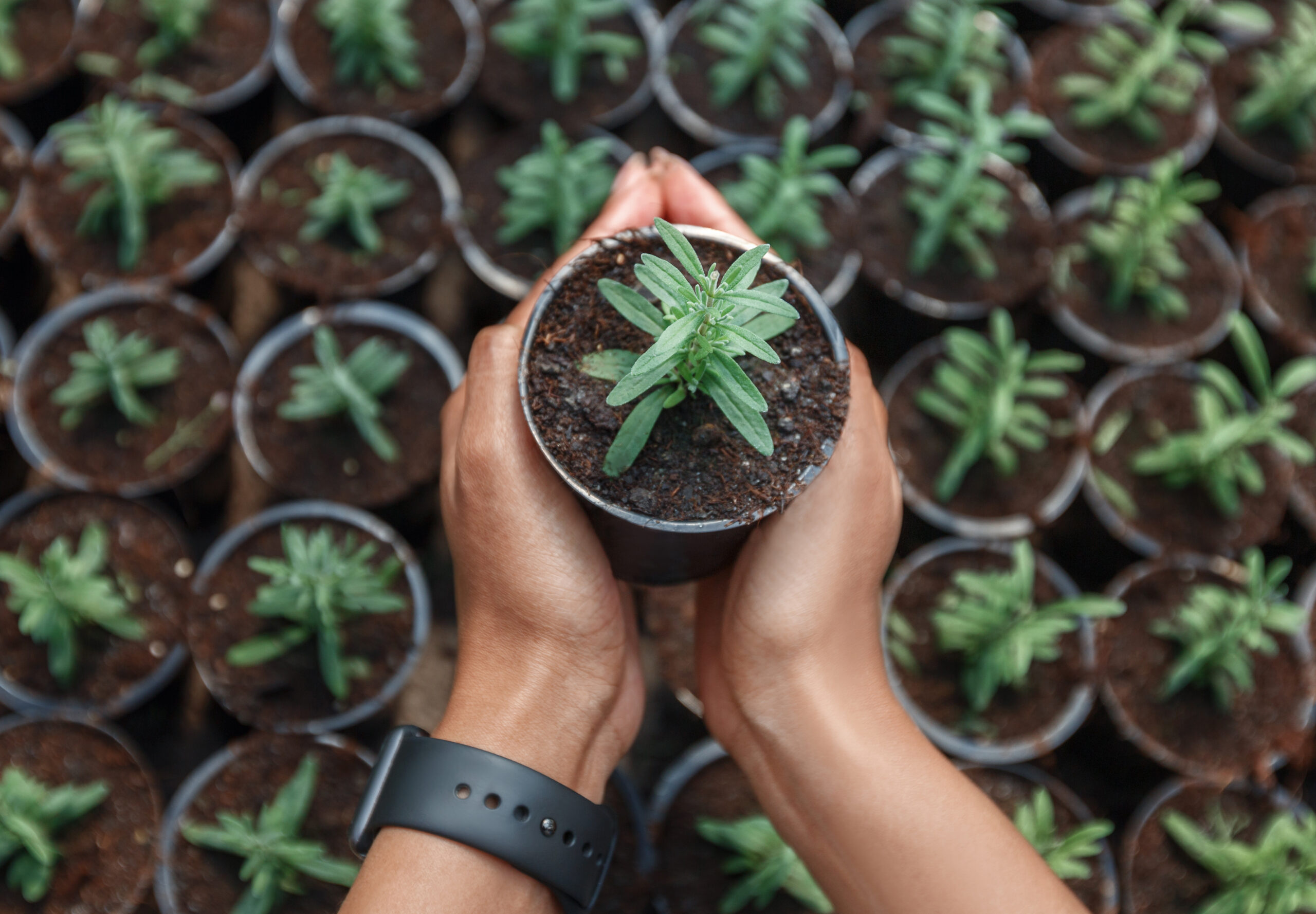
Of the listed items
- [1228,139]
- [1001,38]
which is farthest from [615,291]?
[1228,139]

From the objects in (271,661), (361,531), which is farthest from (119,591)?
(361,531)

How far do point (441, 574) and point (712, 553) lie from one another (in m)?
1.17

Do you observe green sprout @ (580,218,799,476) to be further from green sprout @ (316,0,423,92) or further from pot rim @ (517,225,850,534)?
green sprout @ (316,0,423,92)

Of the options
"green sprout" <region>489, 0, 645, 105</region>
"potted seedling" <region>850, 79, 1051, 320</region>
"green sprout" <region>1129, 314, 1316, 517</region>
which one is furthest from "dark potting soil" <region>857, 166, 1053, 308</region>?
"green sprout" <region>489, 0, 645, 105</region>

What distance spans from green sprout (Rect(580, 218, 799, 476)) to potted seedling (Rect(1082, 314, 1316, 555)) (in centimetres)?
147

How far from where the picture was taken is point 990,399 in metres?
2.04

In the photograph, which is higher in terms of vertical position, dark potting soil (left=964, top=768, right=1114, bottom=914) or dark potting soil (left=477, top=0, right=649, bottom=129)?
dark potting soil (left=477, top=0, right=649, bottom=129)

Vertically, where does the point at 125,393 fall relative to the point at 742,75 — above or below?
below

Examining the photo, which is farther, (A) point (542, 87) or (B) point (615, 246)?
(A) point (542, 87)

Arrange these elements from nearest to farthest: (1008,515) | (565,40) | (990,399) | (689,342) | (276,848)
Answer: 1. (689,342)
2. (276,848)
3. (990,399)
4. (1008,515)
5. (565,40)

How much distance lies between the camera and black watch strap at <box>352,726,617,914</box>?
3.83ft

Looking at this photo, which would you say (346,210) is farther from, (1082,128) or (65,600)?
(1082,128)

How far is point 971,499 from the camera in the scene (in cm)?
218

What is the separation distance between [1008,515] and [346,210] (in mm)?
1808
